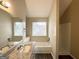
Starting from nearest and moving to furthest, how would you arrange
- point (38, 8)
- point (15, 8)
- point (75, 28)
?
point (15, 8)
point (75, 28)
point (38, 8)

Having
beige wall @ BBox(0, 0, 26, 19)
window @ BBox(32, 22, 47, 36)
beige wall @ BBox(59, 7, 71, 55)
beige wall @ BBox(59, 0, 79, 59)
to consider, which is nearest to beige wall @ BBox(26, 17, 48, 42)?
window @ BBox(32, 22, 47, 36)

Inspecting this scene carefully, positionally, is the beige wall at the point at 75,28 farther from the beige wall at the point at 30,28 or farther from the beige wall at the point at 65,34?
the beige wall at the point at 30,28

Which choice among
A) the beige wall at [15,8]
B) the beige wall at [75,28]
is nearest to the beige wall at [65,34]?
the beige wall at [75,28]

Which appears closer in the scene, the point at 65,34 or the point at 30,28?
the point at 65,34

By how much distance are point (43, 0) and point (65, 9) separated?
0.77m

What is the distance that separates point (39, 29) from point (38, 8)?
2.84ft

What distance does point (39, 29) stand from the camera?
14.0 feet

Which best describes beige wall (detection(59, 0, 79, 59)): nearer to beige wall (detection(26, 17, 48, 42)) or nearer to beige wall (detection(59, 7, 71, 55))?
beige wall (detection(59, 7, 71, 55))

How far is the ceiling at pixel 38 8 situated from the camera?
345 cm

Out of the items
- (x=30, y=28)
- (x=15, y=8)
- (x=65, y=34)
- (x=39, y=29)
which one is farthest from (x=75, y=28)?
(x=15, y=8)

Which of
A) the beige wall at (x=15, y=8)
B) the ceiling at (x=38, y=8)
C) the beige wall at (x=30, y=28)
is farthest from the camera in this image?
the beige wall at (x=30, y=28)

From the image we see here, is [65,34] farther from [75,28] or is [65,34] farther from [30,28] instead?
[30,28]

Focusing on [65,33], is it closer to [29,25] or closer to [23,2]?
[29,25]

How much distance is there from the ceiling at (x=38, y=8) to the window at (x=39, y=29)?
337 millimetres
